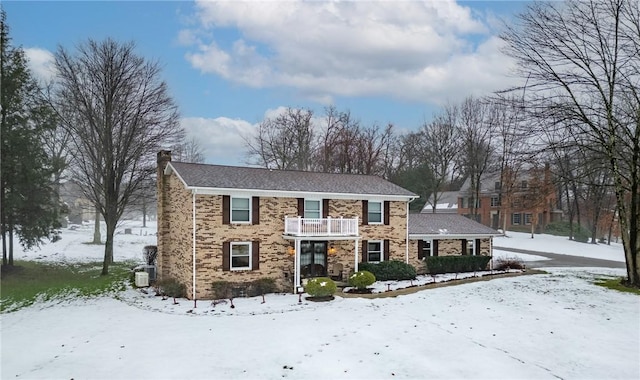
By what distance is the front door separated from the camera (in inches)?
856

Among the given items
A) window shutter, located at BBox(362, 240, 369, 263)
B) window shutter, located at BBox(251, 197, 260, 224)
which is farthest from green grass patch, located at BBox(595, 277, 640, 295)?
window shutter, located at BBox(251, 197, 260, 224)

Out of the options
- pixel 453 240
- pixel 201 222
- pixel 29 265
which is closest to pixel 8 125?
pixel 29 265

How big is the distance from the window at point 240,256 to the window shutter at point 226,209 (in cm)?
120

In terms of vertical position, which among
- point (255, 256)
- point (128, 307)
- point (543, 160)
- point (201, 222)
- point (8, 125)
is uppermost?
point (8, 125)

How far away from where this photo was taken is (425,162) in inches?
2002

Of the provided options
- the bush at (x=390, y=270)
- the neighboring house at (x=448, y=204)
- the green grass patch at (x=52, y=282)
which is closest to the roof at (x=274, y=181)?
the bush at (x=390, y=270)

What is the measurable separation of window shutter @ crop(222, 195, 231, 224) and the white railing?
2886mm

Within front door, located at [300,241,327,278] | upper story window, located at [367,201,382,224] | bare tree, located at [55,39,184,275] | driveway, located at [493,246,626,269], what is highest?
bare tree, located at [55,39,184,275]

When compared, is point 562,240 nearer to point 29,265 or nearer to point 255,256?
point 255,256

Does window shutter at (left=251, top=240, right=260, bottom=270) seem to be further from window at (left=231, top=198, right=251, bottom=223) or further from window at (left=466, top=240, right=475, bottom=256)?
window at (left=466, top=240, right=475, bottom=256)

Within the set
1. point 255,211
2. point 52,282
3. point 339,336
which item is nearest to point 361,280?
point 255,211

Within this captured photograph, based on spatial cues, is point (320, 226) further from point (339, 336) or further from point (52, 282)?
point (52, 282)

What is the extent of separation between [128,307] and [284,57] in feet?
51.5

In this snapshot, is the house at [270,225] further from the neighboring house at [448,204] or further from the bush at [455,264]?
the neighboring house at [448,204]
